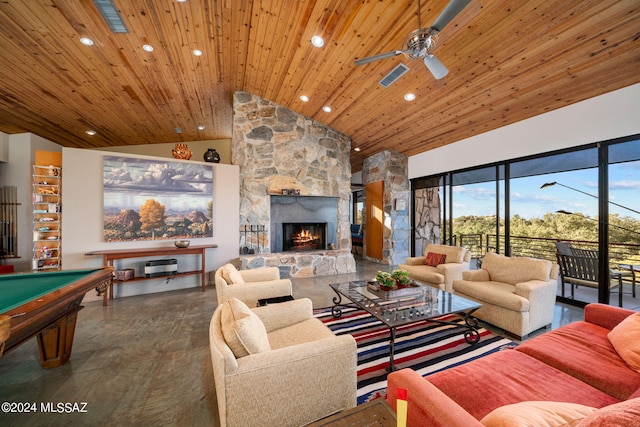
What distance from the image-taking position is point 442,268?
373 centimetres

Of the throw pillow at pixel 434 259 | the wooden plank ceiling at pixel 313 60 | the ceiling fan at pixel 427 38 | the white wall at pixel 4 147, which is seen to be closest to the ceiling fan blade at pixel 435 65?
the ceiling fan at pixel 427 38

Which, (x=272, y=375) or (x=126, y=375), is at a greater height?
(x=272, y=375)

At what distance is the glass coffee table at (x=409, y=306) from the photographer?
219 centimetres

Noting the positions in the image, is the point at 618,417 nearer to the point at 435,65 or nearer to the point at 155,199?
the point at 435,65

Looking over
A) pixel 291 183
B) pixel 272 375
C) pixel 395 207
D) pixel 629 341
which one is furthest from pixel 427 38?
pixel 395 207

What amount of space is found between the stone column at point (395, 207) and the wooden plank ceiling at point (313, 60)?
1.46m

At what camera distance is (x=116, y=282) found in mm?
3834

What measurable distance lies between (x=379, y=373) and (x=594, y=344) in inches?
58.4

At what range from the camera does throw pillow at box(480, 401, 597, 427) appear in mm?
803

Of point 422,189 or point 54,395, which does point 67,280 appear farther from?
point 422,189

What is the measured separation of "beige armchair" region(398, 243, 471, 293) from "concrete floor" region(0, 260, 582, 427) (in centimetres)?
119

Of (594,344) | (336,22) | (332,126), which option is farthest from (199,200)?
(594,344)

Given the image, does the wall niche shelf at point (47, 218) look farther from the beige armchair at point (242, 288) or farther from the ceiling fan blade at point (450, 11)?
the ceiling fan blade at point (450, 11)

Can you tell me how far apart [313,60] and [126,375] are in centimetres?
415
